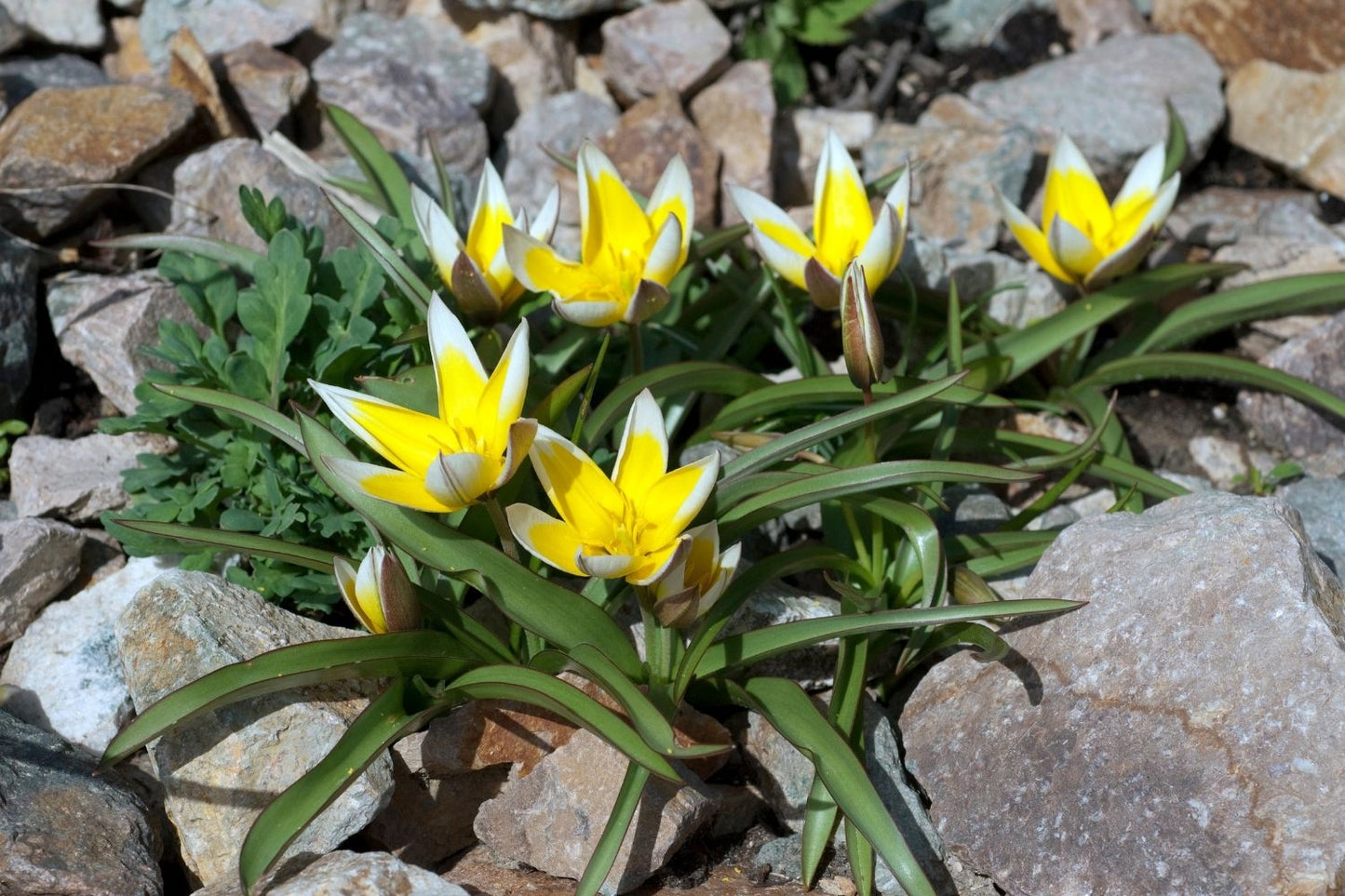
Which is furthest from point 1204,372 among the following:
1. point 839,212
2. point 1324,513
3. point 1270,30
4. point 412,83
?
point 412,83

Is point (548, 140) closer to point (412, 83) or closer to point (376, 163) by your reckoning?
point (412, 83)

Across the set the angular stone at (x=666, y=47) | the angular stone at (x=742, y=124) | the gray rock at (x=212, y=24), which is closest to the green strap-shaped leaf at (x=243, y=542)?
the angular stone at (x=742, y=124)

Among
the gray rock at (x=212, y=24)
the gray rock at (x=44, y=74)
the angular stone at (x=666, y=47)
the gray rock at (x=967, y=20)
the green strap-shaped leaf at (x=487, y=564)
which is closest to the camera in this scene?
the green strap-shaped leaf at (x=487, y=564)

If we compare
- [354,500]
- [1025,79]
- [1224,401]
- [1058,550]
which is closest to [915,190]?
[1025,79]

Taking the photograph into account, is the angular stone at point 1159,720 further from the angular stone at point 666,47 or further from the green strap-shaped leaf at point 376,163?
the angular stone at point 666,47

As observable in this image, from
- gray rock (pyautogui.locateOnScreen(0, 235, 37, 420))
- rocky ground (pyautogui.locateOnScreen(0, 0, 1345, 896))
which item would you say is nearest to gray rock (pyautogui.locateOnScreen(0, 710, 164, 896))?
rocky ground (pyautogui.locateOnScreen(0, 0, 1345, 896))

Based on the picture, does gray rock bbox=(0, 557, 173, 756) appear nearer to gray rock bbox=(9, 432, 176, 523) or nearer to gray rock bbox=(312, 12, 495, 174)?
gray rock bbox=(9, 432, 176, 523)

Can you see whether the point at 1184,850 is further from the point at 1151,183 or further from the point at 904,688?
the point at 1151,183
